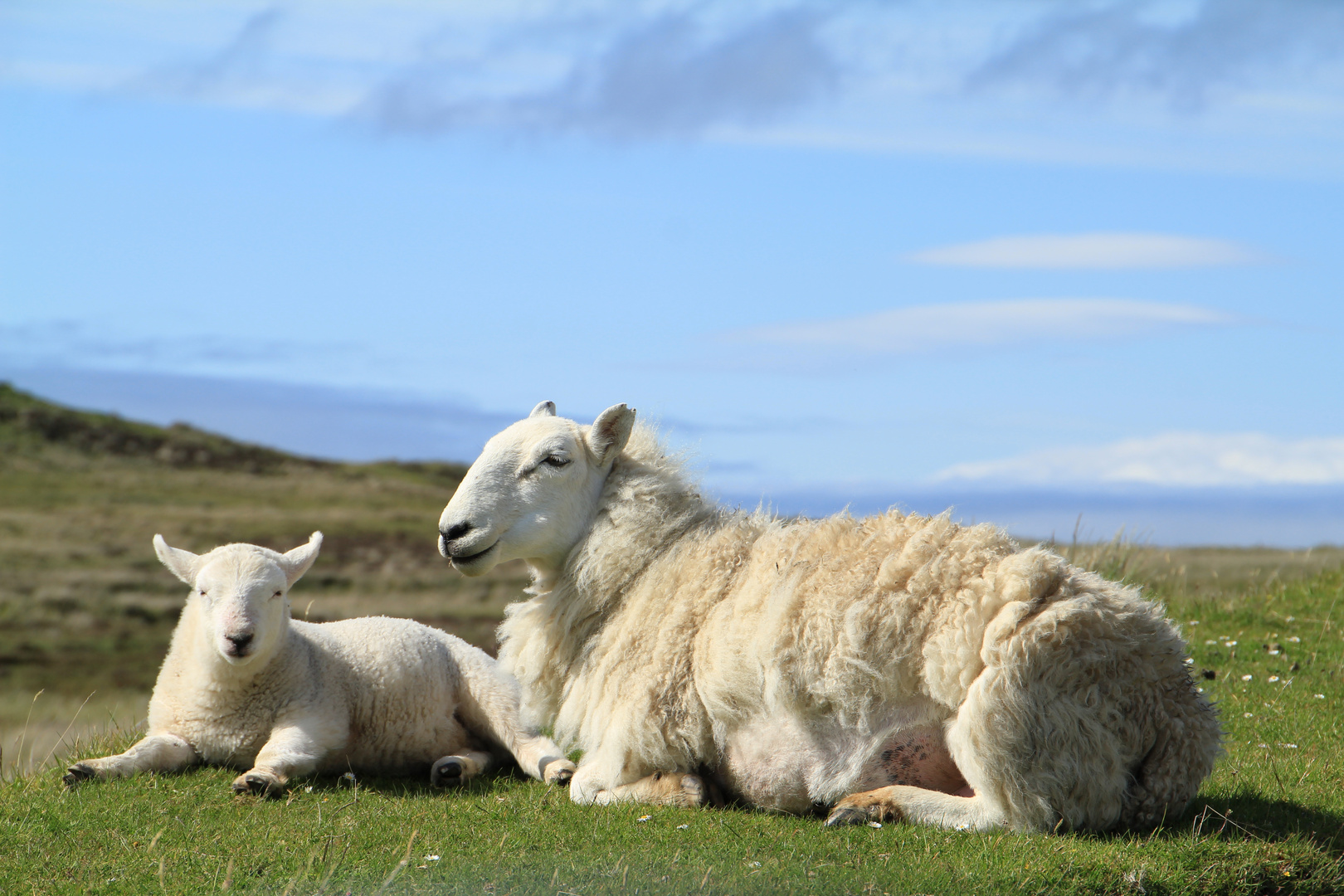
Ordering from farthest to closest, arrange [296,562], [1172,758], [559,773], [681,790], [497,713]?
[497,713] → [296,562] → [559,773] → [681,790] → [1172,758]

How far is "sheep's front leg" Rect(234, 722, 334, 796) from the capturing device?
7.54 metres

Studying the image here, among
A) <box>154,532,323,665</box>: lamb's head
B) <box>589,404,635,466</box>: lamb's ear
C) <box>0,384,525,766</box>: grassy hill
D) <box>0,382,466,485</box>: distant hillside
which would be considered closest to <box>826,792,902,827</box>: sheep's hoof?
<box>589,404,635,466</box>: lamb's ear

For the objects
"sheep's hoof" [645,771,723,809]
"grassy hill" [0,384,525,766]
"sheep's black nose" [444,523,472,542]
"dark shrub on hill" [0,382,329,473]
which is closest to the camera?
"sheep's hoof" [645,771,723,809]

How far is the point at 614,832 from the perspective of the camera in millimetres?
6488

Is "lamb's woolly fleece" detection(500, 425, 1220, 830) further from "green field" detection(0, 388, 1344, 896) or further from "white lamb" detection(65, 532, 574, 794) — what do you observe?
"white lamb" detection(65, 532, 574, 794)

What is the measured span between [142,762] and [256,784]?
109 cm

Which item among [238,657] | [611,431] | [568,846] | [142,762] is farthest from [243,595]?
[568,846]

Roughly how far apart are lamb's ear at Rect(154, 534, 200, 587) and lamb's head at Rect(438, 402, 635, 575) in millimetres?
2103

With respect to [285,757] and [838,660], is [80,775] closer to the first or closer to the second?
[285,757]

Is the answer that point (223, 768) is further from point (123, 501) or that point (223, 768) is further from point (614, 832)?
point (123, 501)

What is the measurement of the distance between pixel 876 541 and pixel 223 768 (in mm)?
4929

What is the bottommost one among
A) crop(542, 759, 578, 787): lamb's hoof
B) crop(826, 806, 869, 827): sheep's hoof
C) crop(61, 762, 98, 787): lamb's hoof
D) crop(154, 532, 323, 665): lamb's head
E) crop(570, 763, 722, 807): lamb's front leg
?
crop(61, 762, 98, 787): lamb's hoof

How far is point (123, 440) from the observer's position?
81.9m

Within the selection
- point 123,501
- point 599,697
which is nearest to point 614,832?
point 599,697
